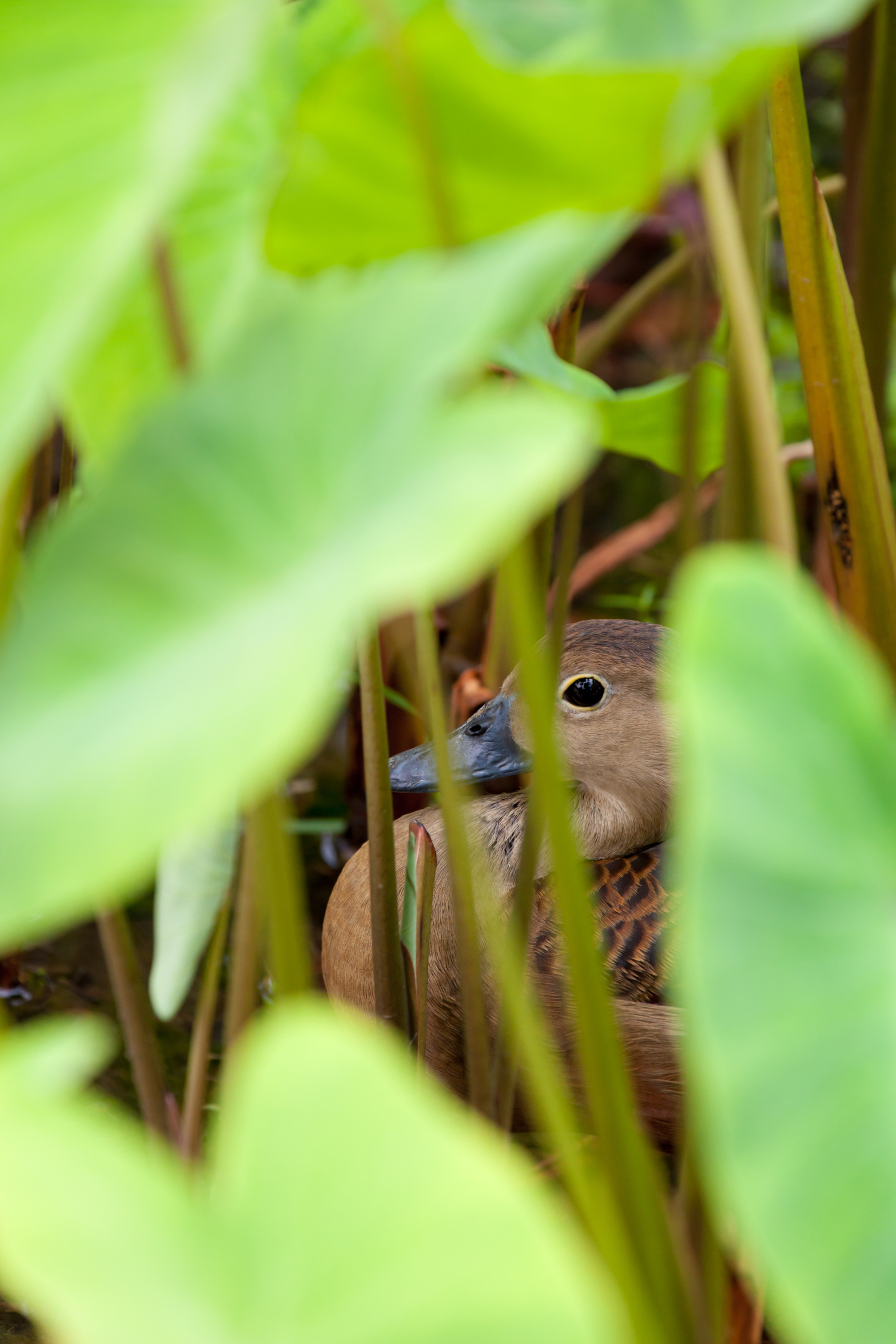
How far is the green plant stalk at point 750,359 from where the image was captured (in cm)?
50

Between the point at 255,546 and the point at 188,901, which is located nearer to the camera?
the point at 255,546

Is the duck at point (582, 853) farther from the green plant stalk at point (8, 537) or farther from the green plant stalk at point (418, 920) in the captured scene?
the green plant stalk at point (8, 537)

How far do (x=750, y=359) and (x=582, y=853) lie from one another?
95cm

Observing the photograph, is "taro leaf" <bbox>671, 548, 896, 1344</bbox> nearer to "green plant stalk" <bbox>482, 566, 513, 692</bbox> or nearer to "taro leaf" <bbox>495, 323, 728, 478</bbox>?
"taro leaf" <bbox>495, 323, 728, 478</bbox>

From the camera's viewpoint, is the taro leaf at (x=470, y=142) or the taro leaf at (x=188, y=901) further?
the taro leaf at (x=188, y=901)

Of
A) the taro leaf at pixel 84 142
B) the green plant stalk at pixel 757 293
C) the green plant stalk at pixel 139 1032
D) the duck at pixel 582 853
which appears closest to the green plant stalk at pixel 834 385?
the green plant stalk at pixel 757 293

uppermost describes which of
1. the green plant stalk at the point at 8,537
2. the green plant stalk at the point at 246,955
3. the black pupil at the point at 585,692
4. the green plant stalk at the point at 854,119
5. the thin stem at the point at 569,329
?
the green plant stalk at the point at 854,119

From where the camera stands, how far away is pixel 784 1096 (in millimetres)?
299

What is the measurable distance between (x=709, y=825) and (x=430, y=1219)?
107 mm

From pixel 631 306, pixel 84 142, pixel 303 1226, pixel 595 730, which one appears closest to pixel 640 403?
pixel 631 306

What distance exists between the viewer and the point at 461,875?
58 cm

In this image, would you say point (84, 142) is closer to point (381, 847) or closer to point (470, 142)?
point (470, 142)

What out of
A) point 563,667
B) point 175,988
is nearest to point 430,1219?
point 175,988

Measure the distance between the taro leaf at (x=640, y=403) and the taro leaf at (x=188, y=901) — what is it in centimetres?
28
